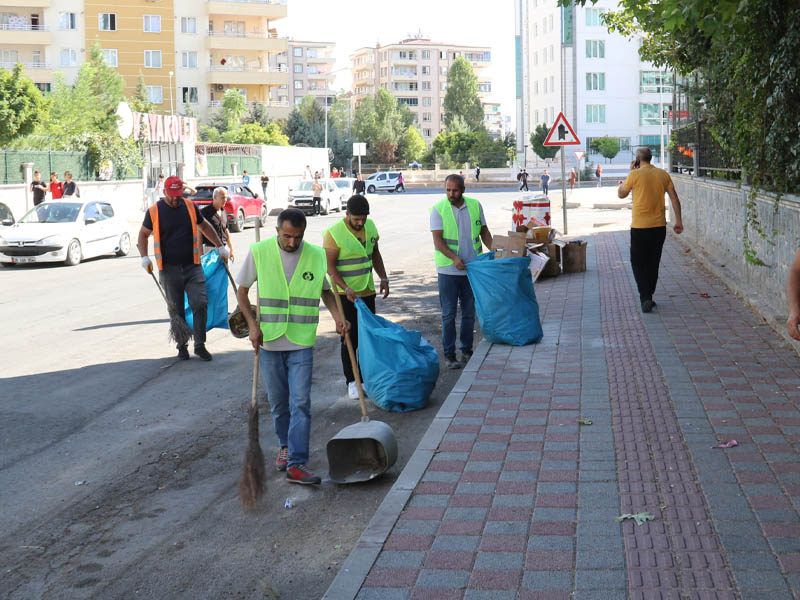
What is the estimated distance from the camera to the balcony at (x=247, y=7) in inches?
3125

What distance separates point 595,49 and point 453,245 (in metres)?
80.9

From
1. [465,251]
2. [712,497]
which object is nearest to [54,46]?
[465,251]

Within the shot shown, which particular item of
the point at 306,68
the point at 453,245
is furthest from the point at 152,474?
the point at 306,68

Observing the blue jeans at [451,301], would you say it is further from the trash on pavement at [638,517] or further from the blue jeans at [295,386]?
the trash on pavement at [638,517]

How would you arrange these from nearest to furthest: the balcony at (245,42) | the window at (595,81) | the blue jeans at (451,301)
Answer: the blue jeans at (451,301)
the balcony at (245,42)
the window at (595,81)

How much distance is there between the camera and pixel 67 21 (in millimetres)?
76062

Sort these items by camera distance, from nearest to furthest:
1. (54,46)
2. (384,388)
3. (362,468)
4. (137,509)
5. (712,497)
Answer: (712,497) < (137,509) < (362,468) < (384,388) < (54,46)

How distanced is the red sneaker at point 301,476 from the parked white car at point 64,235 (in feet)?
52.3

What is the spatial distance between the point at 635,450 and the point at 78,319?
902 centimetres

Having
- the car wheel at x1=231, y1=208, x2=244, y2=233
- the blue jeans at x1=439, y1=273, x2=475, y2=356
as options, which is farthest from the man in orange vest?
the car wheel at x1=231, y1=208, x2=244, y2=233

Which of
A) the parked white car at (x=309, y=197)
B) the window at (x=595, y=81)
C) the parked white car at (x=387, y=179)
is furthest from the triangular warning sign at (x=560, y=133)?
the window at (x=595, y=81)

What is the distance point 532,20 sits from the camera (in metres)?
95.1

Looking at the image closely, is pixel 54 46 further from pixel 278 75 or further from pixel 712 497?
pixel 712 497

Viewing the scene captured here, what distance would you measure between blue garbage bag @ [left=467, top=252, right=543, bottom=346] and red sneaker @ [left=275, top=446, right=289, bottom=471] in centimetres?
354
